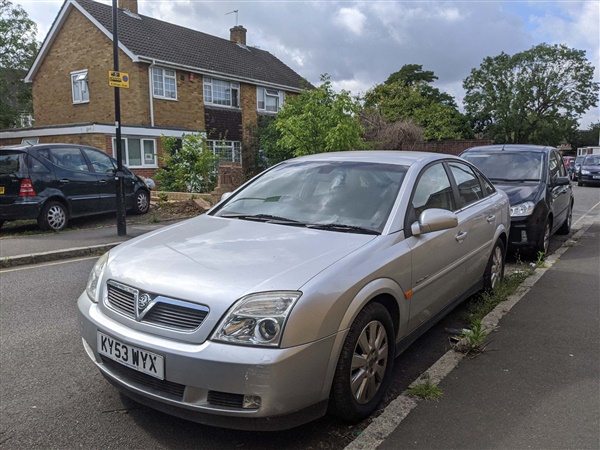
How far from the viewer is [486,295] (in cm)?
521

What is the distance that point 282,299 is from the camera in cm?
250

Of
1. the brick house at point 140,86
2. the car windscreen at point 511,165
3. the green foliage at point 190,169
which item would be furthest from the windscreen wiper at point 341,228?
the brick house at point 140,86

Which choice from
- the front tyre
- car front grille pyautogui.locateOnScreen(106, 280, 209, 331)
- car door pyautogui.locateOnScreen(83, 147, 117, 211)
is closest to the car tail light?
car door pyautogui.locateOnScreen(83, 147, 117, 211)

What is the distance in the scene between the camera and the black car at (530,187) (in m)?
7.06

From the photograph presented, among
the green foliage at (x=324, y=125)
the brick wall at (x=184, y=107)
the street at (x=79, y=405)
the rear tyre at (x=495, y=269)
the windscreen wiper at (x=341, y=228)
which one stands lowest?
the street at (x=79, y=405)

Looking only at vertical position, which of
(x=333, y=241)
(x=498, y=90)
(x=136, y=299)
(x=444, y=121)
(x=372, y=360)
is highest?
(x=498, y=90)

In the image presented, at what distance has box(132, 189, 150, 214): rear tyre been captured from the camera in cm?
1212

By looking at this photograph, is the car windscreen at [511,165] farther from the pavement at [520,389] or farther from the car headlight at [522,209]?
the pavement at [520,389]

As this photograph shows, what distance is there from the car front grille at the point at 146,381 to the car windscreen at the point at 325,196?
144 cm

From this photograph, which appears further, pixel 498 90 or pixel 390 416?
pixel 498 90

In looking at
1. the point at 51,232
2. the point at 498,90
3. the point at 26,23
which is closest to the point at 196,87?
the point at 51,232

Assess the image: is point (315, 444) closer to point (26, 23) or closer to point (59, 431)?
point (59, 431)

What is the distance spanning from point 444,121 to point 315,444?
39.5m

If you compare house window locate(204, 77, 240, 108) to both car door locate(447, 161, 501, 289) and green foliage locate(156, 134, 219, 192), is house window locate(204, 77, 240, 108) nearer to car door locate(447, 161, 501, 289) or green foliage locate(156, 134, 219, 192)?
green foliage locate(156, 134, 219, 192)
